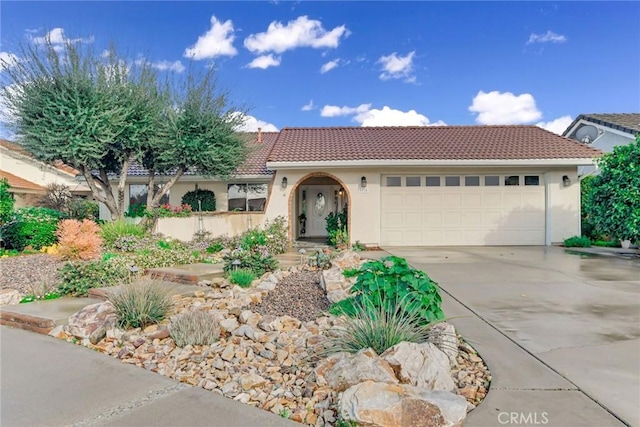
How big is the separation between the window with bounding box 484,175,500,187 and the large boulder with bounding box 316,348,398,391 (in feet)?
41.7

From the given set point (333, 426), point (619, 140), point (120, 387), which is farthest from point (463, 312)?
point (619, 140)

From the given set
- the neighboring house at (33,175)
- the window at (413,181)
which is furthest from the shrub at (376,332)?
the neighboring house at (33,175)

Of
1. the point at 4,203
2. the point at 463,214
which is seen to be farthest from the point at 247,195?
the point at 463,214

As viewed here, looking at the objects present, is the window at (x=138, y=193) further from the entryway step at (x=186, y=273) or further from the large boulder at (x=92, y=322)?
the large boulder at (x=92, y=322)

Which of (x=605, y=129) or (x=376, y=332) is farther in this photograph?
(x=605, y=129)

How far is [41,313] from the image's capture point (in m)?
5.18

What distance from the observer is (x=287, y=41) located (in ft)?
52.4

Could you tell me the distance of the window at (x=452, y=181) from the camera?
14.3 m

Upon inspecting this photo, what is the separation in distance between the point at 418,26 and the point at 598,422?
13008mm

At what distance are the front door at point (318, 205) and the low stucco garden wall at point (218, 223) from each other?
5.01 meters

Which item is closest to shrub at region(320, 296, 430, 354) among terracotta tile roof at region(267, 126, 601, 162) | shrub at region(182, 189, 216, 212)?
terracotta tile roof at region(267, 126, 601, 162)

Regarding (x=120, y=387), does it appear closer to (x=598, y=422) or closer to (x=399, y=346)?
(x=399, y=346)

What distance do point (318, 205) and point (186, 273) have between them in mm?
11731

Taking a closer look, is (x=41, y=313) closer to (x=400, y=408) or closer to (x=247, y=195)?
(x=400, y=408)
